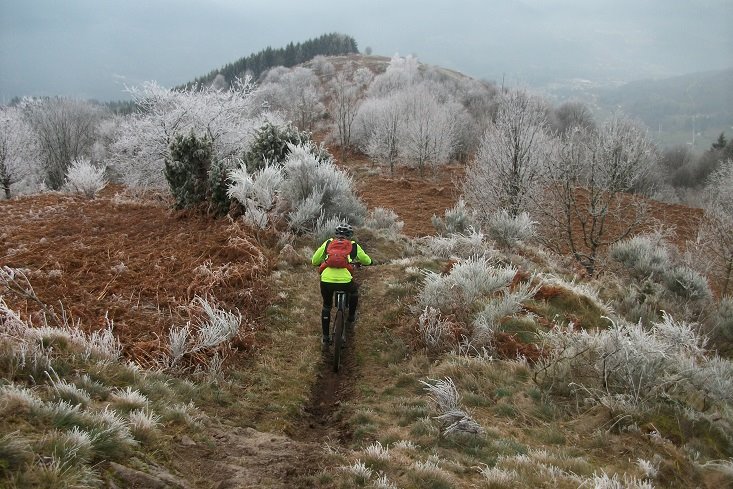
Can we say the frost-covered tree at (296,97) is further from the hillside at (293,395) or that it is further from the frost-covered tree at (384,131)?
the hillside at (293,395)

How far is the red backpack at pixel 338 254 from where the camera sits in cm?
628

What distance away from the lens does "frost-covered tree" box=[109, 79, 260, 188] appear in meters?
20.0

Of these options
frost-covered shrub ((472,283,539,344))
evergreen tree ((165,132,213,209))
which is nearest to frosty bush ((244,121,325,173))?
evergreen tree ((165,132,213,209))

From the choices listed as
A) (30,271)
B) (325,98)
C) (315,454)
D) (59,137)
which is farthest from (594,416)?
(325,98)

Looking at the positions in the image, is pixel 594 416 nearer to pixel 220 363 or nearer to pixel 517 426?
pixel 517 426

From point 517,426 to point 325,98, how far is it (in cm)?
8226

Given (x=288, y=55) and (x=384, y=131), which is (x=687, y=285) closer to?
(x=384, y=131)

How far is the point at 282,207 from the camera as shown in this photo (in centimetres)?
1138

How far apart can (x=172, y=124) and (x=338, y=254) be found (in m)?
17.4

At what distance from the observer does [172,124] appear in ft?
67.4

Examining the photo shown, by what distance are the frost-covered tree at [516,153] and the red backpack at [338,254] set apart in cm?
1032

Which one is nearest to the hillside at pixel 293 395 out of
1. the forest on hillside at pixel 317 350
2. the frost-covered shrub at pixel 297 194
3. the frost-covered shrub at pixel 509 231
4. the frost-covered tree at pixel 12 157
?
the forest on hillside at pixel 317 350

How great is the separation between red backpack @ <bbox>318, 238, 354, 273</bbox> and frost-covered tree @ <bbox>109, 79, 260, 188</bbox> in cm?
1352

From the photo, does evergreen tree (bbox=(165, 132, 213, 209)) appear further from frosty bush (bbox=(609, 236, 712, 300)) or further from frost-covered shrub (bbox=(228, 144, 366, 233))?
frosty bush (bbox=(609, 236, 712, 300))
